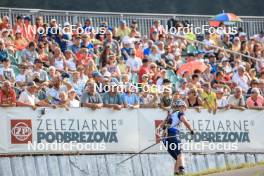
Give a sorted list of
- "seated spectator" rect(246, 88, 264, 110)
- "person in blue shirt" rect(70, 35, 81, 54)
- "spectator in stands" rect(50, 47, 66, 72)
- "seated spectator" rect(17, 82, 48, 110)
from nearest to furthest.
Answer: "seated spectator" rect(17, 82, 48, 110)
"spectator in stands" rect(50, 47, 66, 72)
"seated spectator" rect(246, 88, 264, 110)
"person in blue shirt" rect(70, 35, 81, 54)

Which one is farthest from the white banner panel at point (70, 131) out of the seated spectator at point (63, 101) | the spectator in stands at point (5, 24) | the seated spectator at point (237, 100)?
the spectator in stands at point (5, 24)

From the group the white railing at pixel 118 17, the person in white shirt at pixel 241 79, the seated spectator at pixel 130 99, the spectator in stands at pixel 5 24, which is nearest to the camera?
the seated spectator at pixel 130 99

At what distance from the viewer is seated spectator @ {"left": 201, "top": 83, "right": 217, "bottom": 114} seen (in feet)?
98.2

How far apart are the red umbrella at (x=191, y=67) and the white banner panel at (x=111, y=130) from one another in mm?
2717

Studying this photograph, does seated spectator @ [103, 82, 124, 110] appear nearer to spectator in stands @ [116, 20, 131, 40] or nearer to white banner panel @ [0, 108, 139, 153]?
white banner panel @ [0, 108, 139, 153]

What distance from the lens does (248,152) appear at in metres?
30.6

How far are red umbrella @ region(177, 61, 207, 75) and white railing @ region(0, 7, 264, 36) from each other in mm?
3885

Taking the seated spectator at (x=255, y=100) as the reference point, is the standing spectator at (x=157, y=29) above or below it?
above

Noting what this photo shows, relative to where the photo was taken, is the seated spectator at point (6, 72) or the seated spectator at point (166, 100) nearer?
the seated spectator at point (6, 72)

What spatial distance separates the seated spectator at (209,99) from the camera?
29.9 meters

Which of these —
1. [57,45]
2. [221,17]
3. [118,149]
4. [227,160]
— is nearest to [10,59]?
[57,45]

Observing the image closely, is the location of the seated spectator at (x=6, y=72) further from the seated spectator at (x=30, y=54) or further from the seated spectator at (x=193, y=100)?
the seated spectator at (x=193, y=100)

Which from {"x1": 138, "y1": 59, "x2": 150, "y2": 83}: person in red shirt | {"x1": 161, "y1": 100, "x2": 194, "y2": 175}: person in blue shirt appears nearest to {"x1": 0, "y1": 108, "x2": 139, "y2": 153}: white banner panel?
{"x1": 161, "y1": 100, "x2": 194, "y2": 175}: person in blue shirt

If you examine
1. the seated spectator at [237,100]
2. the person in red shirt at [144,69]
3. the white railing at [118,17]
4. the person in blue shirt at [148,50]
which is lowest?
the seated spectator at [237,100]
